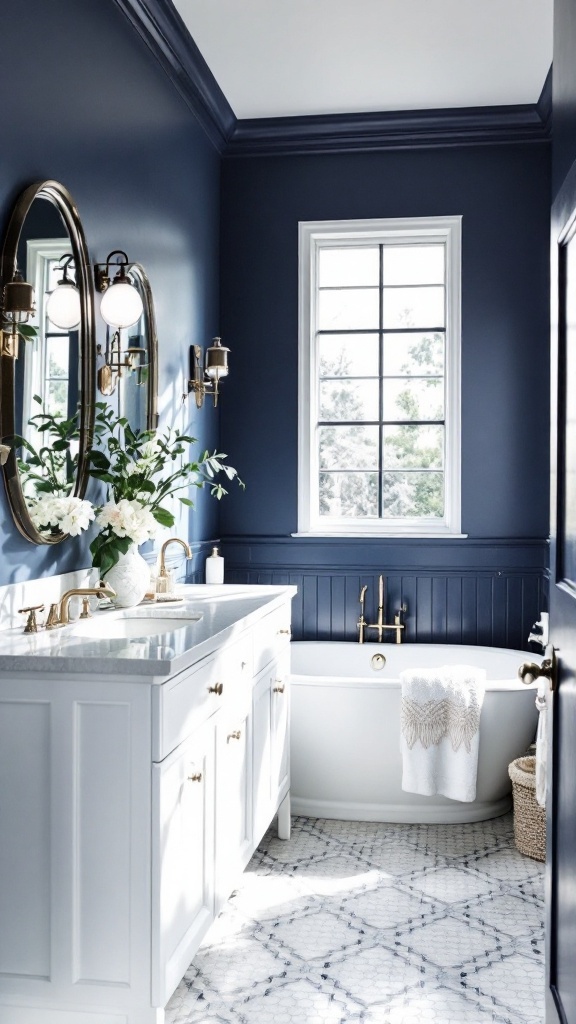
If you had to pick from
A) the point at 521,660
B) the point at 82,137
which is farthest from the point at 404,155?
the point at 521,660

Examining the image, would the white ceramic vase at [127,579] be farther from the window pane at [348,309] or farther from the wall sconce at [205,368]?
the window pane at [348,309]

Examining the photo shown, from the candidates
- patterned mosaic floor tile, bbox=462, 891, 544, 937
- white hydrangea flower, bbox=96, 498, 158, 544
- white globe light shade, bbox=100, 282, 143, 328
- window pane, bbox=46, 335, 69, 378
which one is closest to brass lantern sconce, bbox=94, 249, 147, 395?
white globe light shade, bbox=100, 282, 143, 328

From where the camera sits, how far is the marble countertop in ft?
6.25

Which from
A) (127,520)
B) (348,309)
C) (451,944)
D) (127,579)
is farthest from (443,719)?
(348,309)

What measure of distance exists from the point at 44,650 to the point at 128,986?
719mm

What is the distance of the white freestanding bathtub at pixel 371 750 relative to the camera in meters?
3.60

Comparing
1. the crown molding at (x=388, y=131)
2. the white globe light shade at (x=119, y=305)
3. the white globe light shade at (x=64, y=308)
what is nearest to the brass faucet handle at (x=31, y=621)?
the white globe light shade at (x=64, y=308)

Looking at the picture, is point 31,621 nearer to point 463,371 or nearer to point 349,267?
point 463,371

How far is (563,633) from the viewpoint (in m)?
1.54

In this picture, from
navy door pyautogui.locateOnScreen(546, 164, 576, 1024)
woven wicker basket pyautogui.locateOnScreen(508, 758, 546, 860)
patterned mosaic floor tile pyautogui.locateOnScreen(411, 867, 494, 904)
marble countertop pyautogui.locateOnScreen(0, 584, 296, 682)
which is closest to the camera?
navy door pyautogui.locateOnScreen(546, 164, 576, 1024)

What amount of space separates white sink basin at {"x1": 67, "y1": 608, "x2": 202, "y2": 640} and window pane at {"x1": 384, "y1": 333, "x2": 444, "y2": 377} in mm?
2189

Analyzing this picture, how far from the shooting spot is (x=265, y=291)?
14.9 feet

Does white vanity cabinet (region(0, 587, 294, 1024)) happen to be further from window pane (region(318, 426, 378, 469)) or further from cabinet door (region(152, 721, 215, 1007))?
window pane (region(318, 426, 378, 469))

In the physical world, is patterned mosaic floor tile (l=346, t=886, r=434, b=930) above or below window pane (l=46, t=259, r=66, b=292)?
below
